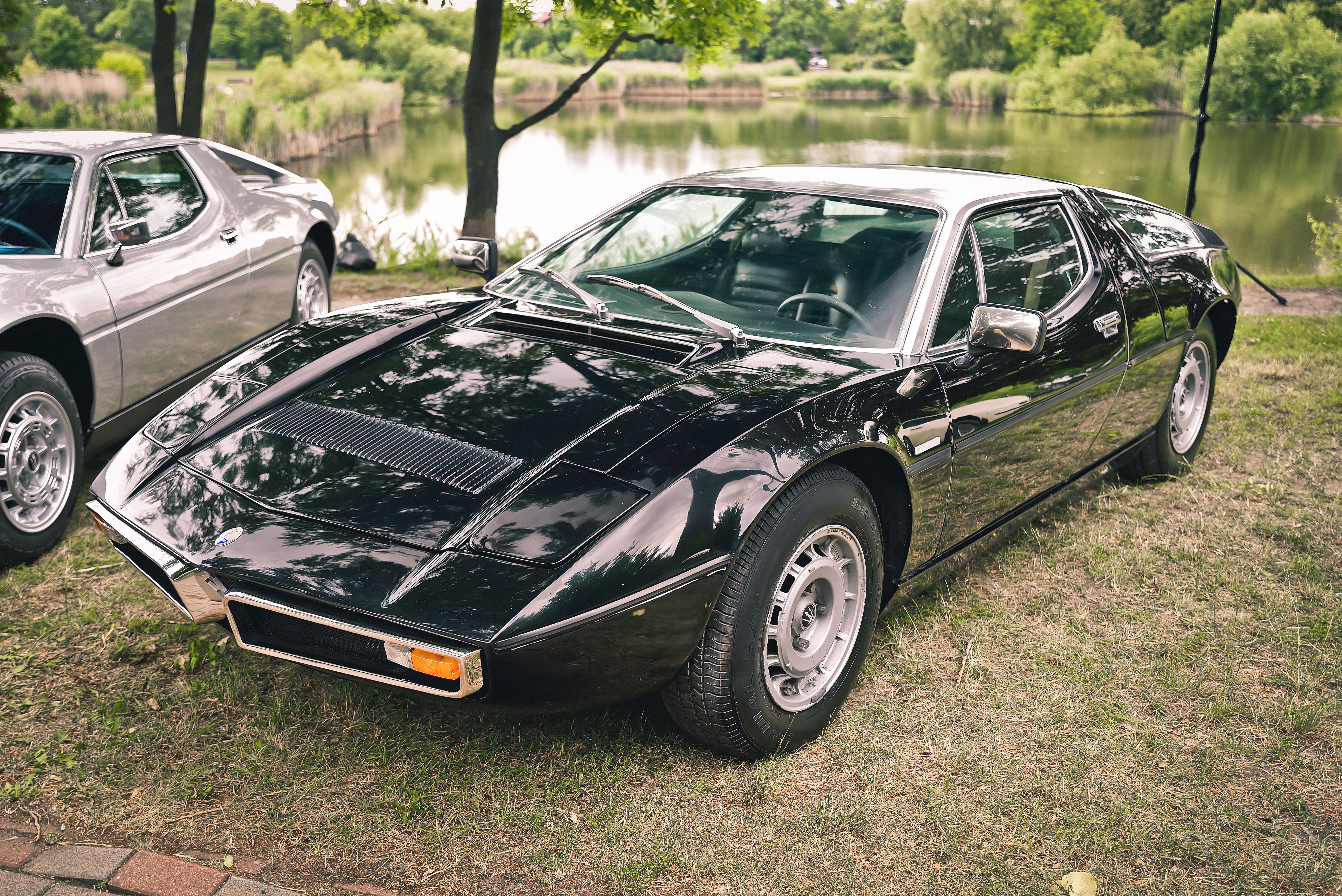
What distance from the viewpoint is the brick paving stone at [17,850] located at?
225cm

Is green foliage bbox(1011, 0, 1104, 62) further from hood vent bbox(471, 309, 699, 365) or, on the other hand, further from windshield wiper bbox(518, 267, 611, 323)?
hood vent bbox(471, 309, 699, 365)

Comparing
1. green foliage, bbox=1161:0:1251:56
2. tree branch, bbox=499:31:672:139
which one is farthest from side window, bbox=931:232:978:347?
green foliage, bbox=1161:0:1251:56

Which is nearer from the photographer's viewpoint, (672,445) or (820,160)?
(672,445)

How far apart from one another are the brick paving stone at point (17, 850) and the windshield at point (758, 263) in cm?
213

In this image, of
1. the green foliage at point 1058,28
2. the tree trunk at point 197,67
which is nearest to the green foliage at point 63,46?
the tree trunk at point 197,67

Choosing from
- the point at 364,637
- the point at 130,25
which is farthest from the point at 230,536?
the point at 130,25

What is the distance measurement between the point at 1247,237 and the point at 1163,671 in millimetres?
15320

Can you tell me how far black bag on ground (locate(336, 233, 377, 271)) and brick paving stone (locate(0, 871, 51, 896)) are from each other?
905cm

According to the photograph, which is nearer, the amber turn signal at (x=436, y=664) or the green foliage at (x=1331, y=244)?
the amber turn signal at (x=436, y=664)

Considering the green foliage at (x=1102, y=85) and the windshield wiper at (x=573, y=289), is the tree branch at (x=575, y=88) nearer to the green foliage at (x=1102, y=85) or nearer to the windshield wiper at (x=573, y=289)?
the windshield wiper at (x=573, y=289)

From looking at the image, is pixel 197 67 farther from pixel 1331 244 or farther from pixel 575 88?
pixel 1331 244

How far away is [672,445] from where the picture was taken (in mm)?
2422

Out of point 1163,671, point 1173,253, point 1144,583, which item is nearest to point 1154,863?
point 1163,671

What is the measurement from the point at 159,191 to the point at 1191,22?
51.8m
